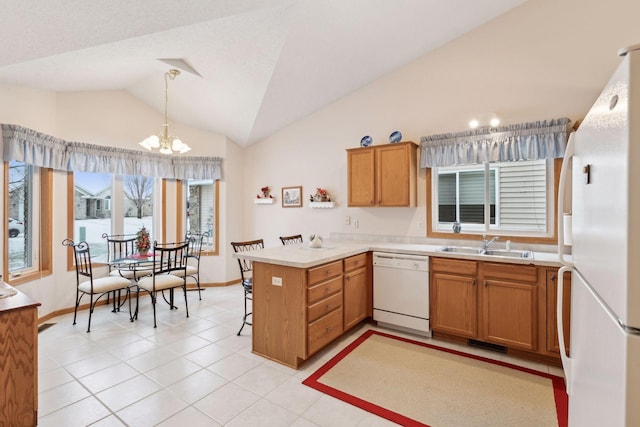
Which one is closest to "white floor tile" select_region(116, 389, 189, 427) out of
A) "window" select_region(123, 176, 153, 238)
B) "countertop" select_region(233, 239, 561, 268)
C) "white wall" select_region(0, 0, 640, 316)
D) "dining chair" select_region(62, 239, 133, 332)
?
"countertop" select_region(233, 239, 561, 268)

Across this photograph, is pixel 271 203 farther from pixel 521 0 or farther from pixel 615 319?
pixel 615 319

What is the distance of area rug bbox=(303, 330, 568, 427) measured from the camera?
210 centimetres

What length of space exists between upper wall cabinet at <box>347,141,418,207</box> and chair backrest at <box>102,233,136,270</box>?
130 inches

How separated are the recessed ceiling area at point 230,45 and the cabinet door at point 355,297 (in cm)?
252

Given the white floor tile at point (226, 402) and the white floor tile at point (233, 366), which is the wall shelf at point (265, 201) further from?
the white floor tile at point (226, 402)

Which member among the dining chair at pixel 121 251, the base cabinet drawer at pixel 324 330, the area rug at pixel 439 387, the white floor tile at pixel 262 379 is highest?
the dining chair at pixel 121 251

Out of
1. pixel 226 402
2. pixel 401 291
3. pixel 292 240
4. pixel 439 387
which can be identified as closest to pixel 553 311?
pixel 439 387

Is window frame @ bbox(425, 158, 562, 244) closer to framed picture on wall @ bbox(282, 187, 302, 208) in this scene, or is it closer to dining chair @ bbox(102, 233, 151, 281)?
framed picture on wall @ bbox(282, 187, 302, 208)

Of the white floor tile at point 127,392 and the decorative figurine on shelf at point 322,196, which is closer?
the white floor tile at point 127,392

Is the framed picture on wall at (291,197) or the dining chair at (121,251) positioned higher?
the framed picture on wall at (291,197)

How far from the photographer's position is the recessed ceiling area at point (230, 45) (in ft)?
7.26

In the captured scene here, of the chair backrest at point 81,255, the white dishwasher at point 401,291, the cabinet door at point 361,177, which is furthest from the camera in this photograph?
the cabinet door at point 361,177

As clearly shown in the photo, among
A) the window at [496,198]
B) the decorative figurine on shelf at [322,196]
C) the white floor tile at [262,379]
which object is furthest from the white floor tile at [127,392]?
the window at [496,198]

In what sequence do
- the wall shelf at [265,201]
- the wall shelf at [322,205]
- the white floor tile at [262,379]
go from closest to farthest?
the white floor tile at [262,379] < the wall shelf at [322,205] < the wall shelf at [265,201]
